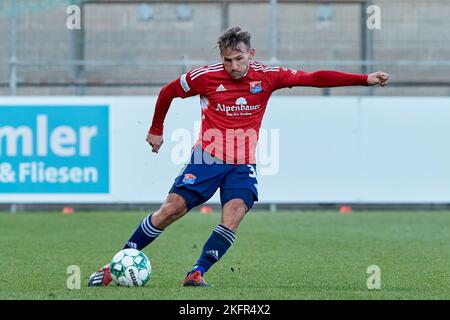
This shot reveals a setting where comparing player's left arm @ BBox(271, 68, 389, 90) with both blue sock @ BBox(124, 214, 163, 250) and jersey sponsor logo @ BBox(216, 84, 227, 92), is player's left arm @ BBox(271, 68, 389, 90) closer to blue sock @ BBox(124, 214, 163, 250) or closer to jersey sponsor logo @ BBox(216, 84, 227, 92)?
jersey sponsor logo @ BBox(216, 84, 227, 92)

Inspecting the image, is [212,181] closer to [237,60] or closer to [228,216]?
[228,216]

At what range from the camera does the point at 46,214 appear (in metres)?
16.7

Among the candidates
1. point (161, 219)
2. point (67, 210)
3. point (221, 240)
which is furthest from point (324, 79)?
point (67, 210)

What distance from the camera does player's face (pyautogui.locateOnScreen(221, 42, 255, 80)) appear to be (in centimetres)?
831

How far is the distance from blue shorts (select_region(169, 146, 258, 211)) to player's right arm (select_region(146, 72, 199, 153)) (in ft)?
1.10

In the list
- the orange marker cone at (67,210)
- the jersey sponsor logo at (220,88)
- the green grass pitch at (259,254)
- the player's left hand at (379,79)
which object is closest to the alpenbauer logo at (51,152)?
the green grass pitch at (259,254)

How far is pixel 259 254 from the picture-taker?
36.6 feet

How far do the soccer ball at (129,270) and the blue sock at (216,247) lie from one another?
38 cm

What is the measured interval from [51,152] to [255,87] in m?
8.42

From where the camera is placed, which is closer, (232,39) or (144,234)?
(232,39)

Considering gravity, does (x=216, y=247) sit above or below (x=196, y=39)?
below

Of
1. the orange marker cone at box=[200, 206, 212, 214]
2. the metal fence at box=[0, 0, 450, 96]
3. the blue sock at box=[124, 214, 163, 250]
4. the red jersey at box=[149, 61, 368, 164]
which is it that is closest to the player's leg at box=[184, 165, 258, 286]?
the red jersey at box=[149, 61, 368, 164]

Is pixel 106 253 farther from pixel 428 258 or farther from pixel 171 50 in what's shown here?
pixel 171 50

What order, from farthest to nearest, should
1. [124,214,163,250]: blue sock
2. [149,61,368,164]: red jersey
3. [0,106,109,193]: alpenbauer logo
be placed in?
[0,106,109,193]: alpenbauer logo
[149,61,368,164]: red jersey
[124,214,163,250]: blue sock
